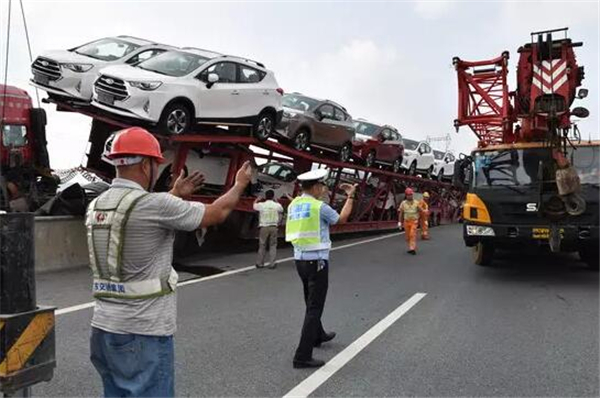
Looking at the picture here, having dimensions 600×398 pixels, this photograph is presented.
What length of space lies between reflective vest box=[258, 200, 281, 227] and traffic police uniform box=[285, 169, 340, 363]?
6.57 m

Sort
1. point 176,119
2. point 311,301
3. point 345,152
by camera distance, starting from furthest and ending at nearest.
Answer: point 345,152 → point 176,119 → point 311,301

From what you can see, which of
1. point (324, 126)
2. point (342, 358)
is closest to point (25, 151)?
point (324, 126)

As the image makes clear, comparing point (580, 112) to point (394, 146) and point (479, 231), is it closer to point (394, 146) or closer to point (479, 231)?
point (479, 231)

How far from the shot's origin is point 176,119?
10.7 m

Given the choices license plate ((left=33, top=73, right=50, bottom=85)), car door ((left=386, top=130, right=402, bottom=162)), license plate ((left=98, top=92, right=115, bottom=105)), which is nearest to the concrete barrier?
license plate ((left=98, top=92, right=115, bottom=105))

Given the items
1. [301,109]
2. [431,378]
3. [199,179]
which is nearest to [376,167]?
[301,109]

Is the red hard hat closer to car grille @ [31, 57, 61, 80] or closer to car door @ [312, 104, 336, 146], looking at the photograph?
car grille @ [31, 57, 61, 80]

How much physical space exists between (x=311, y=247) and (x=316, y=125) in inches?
411

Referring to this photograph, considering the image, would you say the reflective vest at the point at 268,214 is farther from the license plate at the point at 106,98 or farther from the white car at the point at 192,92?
the license plate at the point at 106,98

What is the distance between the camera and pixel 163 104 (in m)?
10.3

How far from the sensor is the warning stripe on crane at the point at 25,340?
2.64 m

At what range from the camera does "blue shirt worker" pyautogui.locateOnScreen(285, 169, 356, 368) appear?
16.6 feet

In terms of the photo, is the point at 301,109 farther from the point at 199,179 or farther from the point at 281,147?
the point at 199,179

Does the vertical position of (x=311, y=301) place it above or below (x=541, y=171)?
below
